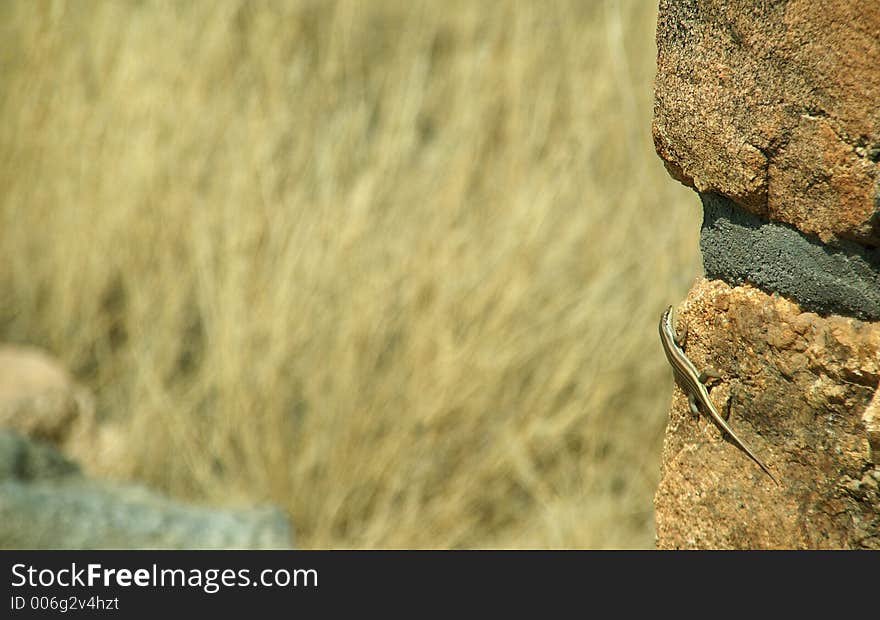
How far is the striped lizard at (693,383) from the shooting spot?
124 centimetres

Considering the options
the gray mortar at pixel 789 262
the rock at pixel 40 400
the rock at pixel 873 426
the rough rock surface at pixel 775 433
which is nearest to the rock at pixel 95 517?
the rock at pixel 40 400

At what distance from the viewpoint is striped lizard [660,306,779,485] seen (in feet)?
4.07

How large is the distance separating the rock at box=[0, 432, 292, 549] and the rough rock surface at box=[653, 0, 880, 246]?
196 centimetres

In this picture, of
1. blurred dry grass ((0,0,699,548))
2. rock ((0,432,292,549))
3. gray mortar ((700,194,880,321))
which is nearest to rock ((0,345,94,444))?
blurred dry grass ((0,0,699,548))

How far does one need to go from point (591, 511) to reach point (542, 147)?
1.17 meters

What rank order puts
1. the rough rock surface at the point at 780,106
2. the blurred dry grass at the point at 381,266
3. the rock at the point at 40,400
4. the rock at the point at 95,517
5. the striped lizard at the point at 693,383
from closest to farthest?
the rough rock surface at the point at 780,106 < the striped lizard at the point at 693,383 < the rock at the point at 95,517 < the blurred dry grass at the point at 381,266 < the rock at the point at 40,400

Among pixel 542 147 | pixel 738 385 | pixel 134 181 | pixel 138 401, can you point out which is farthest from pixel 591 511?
pixel 738 385

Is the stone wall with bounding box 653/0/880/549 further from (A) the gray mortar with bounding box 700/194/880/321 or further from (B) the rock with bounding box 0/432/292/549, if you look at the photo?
(B) the rock with bounding box 0/432/292/549

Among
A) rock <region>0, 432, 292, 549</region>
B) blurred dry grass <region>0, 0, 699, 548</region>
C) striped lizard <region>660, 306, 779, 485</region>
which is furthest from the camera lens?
blurred dry grass <region>0, 0, 699, 548</region>

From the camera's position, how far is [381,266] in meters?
3.36

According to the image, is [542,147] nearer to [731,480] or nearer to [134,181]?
[134,181]

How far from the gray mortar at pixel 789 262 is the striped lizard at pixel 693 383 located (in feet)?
0.33

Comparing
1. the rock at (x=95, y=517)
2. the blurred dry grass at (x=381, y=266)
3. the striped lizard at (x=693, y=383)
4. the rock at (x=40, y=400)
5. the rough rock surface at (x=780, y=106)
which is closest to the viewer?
the rough rock surface at (x=780, y=106)

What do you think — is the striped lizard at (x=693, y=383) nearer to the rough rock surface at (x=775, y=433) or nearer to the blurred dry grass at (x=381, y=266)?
the rough rock surface at (x=775, y=433)
